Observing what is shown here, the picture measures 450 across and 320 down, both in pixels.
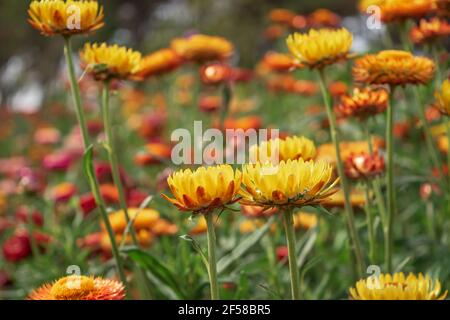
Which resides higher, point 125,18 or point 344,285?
point 125,18

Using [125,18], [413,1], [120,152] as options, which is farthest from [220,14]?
[413,1]

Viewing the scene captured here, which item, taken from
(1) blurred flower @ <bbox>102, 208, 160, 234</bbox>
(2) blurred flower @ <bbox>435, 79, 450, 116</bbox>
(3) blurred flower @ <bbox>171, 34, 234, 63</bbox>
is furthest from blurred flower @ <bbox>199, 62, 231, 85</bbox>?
(2) blurred flower @ <bbox>435, 79, 450, 116</bbox>

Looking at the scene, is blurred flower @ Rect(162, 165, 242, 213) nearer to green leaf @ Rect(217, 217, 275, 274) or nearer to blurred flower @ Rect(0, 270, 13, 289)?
green leaf @ Rect(217, 217, 275, 274)

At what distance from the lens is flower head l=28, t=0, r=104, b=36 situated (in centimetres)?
134

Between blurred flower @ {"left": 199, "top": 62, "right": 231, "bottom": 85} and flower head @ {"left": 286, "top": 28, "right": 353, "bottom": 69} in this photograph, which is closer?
flower head @ {"left": 286, "top": 28, "right": 353, "bottom": 69}

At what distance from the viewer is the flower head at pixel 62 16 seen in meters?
1.34

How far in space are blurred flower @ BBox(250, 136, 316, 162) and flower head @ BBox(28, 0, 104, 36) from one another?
1.48 feet

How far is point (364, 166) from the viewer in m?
1.56

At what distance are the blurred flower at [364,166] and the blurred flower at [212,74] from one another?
0.99 metres

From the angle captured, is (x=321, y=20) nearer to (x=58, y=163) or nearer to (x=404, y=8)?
(x=58, y=163)

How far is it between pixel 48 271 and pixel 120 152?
7.77ft

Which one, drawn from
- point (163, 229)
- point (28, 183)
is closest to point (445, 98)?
point (163, 229)
